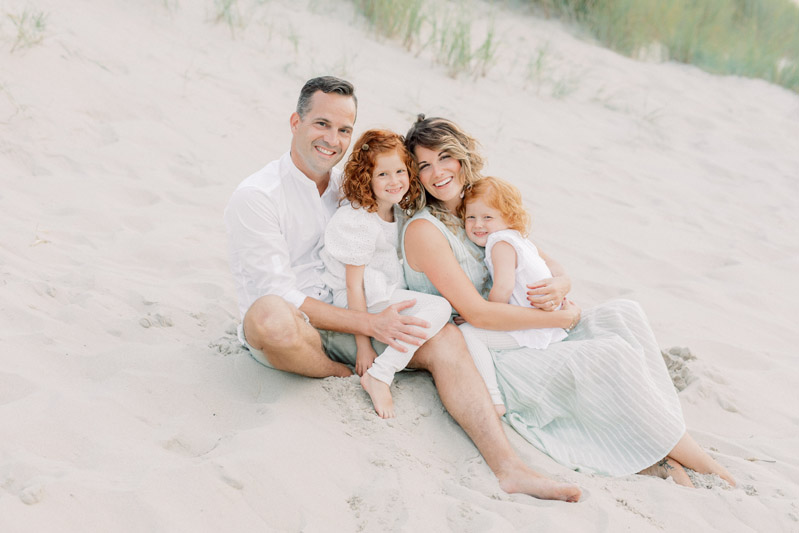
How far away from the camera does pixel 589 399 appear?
3.00 metres

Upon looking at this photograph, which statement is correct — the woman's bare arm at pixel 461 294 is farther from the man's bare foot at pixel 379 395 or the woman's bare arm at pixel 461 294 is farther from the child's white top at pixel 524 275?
the man's bare foot at pixel 379 395

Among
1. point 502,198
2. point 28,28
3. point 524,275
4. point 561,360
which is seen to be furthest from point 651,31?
point 561,360

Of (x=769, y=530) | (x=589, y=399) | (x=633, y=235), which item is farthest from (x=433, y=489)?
(x=633, y=235)

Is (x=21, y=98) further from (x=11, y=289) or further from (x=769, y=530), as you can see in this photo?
(x=769, y=530)

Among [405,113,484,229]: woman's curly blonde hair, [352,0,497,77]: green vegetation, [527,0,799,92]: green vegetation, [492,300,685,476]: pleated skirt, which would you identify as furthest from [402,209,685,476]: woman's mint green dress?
[527,0,799,92]: green vegetation

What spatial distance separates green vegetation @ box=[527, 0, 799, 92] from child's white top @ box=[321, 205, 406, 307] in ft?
25.8

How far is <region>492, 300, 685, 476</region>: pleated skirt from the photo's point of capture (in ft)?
9.61

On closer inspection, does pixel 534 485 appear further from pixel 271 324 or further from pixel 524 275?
pixel 271 324

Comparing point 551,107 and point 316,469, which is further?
point 551,107

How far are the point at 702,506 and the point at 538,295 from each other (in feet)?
3.35

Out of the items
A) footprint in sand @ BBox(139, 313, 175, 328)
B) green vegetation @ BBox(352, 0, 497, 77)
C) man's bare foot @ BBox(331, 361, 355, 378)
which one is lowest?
footprint in sand @ BBox(139, 313, 175, 328)

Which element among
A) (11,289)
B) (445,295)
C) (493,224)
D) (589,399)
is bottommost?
(11,289)

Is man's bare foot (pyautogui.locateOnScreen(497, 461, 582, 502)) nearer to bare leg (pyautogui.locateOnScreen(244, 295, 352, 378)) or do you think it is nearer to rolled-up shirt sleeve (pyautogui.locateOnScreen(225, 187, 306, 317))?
bare leg (pyautogui.locateOnScreen(244, 295, 352, 378))

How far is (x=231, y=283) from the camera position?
4062 mm
